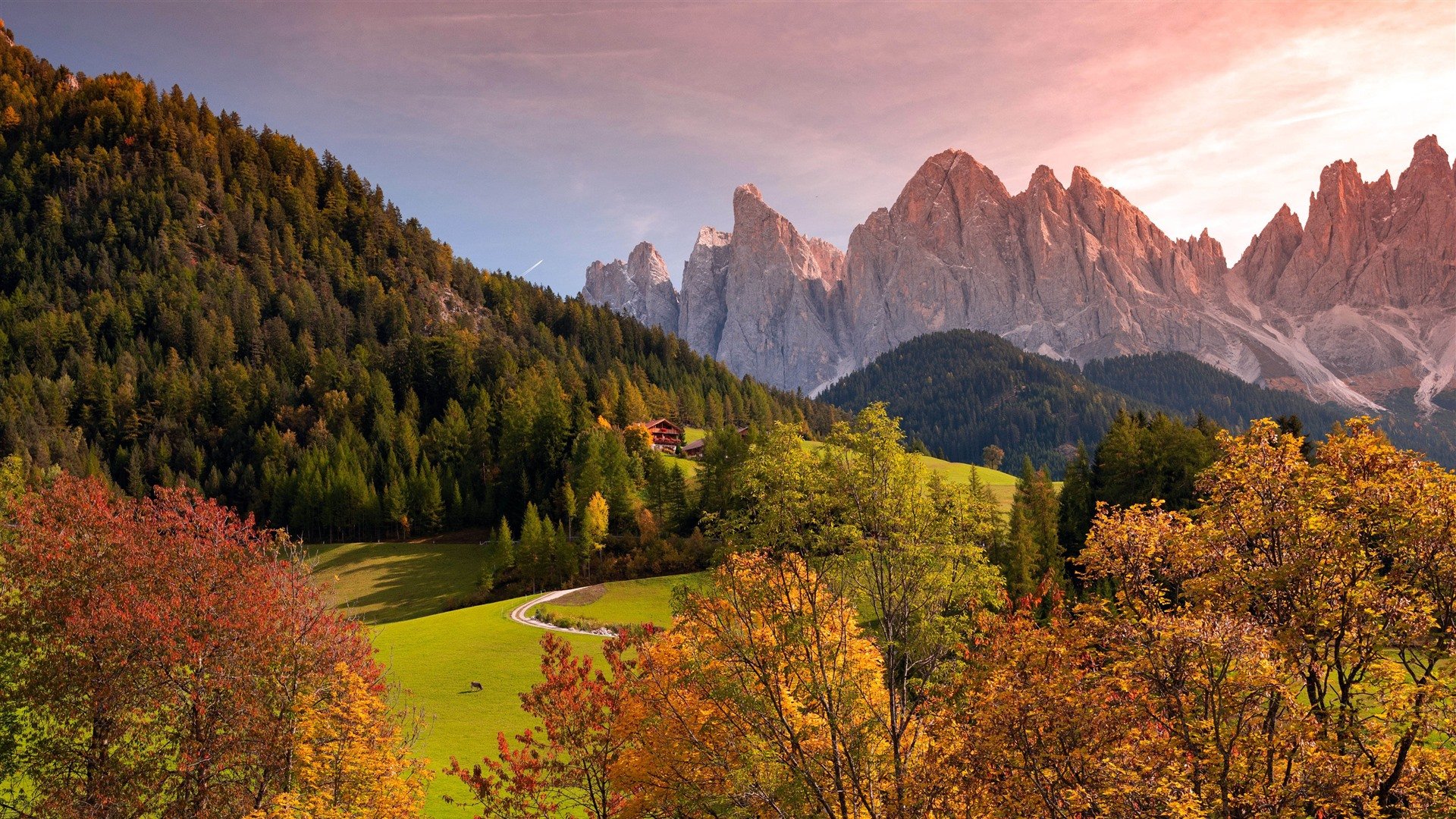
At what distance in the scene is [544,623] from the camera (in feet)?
166

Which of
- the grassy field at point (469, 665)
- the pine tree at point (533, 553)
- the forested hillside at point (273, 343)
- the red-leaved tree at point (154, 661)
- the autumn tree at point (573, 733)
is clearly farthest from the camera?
the forested hillside at point (273, 343)

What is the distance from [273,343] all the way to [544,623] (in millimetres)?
94713

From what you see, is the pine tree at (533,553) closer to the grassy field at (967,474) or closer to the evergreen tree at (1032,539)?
the evergreen tree at (1032,539)

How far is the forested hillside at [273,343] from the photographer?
89312mm

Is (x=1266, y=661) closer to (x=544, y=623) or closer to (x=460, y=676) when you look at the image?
(x=460, y=676)

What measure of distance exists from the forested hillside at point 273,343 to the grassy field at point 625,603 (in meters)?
14.9

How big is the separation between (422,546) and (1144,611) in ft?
261

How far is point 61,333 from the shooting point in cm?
11112

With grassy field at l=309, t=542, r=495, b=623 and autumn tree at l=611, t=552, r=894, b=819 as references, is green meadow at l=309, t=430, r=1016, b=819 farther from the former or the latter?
autumn tree at l=611, t=552, r=894, b=819

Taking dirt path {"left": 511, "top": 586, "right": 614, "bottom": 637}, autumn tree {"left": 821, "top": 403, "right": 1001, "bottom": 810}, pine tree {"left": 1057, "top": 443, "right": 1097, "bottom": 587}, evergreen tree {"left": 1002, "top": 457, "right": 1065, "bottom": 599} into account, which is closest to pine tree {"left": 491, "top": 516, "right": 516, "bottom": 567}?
dirt path {"left": 511, "top": 586, "right": 614, "bottom": 637}

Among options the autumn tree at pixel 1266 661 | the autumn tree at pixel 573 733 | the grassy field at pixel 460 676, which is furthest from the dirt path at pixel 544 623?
the autumn tree at pixel 1266 661

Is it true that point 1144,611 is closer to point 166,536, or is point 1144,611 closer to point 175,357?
point 166,536

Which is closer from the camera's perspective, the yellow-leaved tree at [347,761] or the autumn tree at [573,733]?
the yellow-leaved tree at [347,761]

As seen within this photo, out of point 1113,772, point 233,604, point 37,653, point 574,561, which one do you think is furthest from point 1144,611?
point 574,561
